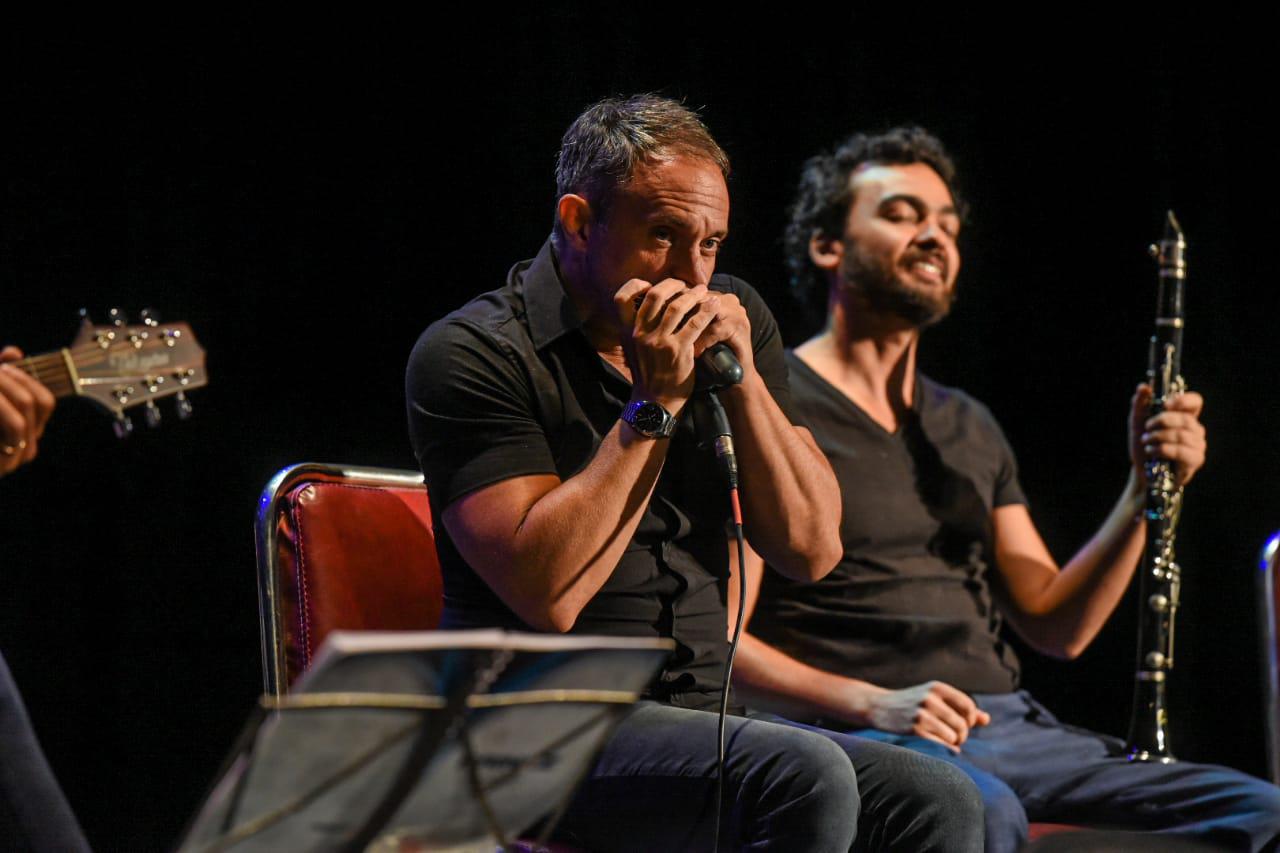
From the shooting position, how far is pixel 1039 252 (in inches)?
155

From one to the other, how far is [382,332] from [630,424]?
57.0 inches

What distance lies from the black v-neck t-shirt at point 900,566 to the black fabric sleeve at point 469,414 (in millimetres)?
898

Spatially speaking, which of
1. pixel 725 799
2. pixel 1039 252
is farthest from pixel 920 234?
pixel 725 799

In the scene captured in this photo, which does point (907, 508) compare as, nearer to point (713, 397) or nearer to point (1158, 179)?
point (713, 397)

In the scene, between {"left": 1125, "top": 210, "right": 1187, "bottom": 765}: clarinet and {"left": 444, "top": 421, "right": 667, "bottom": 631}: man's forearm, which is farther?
{"left": 1125, "top": 210, "right": 1187, "bottom": 765}: clarinet

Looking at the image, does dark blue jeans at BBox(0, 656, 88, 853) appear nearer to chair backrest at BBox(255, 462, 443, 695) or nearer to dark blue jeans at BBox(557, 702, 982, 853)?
chair backrest at BBox(255, 462, 443, 695)

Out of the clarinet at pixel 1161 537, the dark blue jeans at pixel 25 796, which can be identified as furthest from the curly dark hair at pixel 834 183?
the dark blue jeans at pixel 25 796

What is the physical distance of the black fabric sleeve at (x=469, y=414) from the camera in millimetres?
1972

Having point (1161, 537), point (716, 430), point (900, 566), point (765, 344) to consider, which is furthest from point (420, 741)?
point (1161, 537)

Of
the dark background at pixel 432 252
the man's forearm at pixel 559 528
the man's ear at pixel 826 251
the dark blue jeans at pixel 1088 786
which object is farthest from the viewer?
the man's ear at pixel 826 251

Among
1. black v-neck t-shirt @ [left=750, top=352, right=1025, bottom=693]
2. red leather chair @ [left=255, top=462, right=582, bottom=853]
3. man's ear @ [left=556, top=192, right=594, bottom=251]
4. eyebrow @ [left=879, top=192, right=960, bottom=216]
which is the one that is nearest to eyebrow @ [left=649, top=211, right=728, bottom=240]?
man's ear @ [left=556, top=192, right=594, bottom=251]

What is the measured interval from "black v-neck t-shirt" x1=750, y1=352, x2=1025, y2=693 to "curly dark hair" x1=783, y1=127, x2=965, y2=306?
48cm

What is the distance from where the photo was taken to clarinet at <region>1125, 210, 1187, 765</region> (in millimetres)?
2662

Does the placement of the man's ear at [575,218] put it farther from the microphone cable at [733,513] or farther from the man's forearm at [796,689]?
the man's forearm at [796,689]
